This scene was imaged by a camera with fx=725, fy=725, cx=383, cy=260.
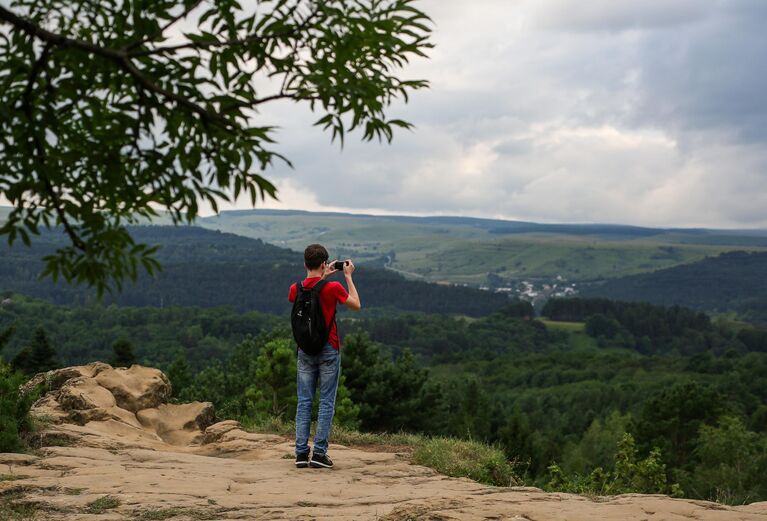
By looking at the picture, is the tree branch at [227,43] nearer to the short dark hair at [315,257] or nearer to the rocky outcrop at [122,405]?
the short dark hair at [315,257]

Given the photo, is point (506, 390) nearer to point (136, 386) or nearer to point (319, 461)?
point (136, 386)

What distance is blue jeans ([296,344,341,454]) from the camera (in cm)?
995

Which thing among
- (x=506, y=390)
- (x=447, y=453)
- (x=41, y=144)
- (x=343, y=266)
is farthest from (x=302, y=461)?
(x=506, y=390)

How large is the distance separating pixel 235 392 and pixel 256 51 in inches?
2327

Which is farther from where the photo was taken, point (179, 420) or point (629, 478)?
point (629, 478)

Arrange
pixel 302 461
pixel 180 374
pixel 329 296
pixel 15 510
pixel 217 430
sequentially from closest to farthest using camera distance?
pixel 15 510, pixel 329 296, pixel 302 461, pixel 217 430, pixel 180 374

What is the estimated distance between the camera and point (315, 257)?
32.5ft

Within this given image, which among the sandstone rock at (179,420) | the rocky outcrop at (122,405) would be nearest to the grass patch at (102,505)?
the rocky outcrop at (122,405)

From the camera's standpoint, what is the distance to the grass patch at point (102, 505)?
25.3 feet

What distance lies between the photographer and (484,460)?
11.2 metres

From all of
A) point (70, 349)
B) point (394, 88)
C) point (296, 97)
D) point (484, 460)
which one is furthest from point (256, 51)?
point (70, 349)

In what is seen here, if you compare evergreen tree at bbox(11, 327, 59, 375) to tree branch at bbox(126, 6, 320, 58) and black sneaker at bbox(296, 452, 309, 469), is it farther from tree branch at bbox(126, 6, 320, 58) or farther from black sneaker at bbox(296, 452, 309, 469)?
tree branch at bbox(126, 6, 320, 58)

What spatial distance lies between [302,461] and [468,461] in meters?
2.64

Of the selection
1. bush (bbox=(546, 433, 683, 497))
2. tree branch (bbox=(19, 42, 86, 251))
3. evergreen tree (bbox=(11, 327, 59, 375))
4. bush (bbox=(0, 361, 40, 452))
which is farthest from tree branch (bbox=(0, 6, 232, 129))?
evergreen tree (bbox=(11, 327, 59, 375))
